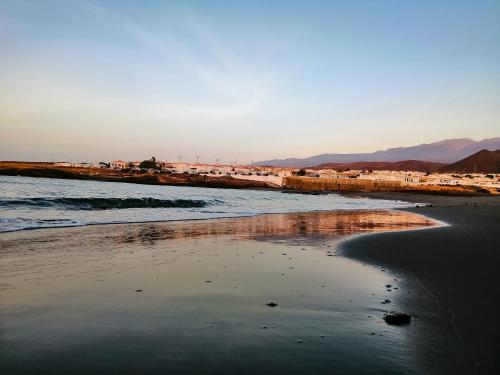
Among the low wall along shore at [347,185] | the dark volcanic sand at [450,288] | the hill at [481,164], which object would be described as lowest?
the low wall along shore at [347,185]

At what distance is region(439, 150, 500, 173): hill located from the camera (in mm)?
161575

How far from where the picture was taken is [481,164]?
6708 inches

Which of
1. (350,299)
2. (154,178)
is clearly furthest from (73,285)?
(154,178)

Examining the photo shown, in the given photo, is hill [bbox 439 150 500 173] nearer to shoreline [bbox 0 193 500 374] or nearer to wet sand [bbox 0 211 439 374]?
shoreline [bbox 0 193 500 374]

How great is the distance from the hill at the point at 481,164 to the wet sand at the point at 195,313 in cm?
17341

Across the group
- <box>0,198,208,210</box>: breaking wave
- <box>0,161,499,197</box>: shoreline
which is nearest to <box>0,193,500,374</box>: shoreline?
<box>0,198,208,210</box>: breaking wave

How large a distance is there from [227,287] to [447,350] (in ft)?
10.7

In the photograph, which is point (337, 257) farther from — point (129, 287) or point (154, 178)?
point (154, 178)

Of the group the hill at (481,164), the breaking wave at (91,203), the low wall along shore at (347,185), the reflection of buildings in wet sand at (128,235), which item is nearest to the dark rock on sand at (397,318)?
the reflection of buildings in wet sand at (128,235)

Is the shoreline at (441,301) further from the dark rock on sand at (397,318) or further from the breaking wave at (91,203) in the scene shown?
the breaking wave at (91,203)

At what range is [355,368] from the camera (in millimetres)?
3613

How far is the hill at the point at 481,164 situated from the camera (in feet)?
530

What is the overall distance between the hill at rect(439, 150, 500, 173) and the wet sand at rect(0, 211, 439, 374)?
173 metres

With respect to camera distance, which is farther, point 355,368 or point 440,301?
point 440,301
